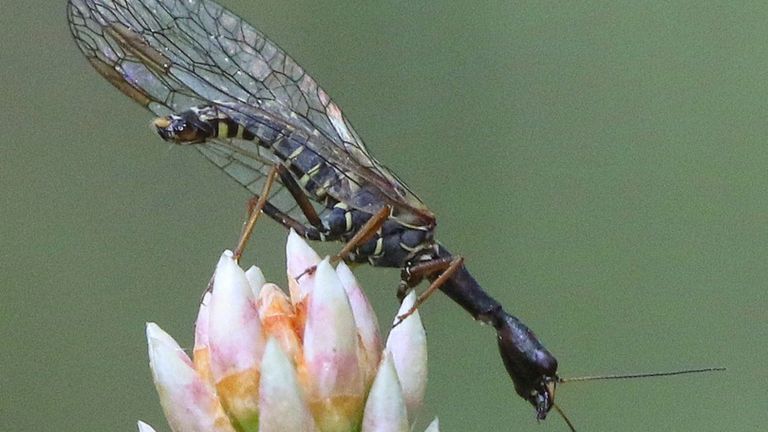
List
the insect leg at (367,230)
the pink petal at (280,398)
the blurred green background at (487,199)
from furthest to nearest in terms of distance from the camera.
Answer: the blurred green background at (487,199)
the insect leg at (367,230)
the pink petal at (280,398)

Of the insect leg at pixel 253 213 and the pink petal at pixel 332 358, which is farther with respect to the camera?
the insect leg at pixel 253 213

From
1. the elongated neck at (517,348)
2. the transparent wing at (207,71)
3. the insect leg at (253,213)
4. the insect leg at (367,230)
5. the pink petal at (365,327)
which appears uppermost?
the transparent wing at (207,71)

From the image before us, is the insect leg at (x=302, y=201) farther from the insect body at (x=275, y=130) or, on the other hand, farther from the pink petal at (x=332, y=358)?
the pink petal at (x=332, y=358)

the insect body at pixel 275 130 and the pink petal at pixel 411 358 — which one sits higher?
the insect body at pixel 275 130

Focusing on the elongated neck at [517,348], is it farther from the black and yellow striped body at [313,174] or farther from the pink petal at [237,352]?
the pink petal at [237,352]

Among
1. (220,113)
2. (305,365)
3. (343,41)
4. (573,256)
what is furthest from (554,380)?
(343,41)

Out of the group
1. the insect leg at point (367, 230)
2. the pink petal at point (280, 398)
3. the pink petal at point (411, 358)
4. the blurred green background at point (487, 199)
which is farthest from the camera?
the blurred green background at point (487, 199)

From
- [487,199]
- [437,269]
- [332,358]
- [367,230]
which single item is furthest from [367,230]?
[487,199]

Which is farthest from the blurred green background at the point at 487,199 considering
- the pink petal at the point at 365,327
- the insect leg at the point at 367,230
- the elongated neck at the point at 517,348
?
the pink petal at the point at 365,327
